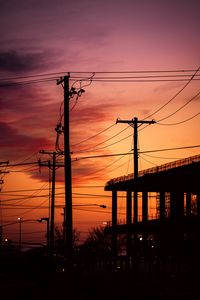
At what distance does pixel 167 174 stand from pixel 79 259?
53.5 ft

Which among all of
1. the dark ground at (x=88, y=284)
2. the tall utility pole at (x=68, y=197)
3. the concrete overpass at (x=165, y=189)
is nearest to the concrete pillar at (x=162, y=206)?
the concrete overpass at (x=165, y=189)

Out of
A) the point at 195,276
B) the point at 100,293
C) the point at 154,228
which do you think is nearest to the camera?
the point at 100,293

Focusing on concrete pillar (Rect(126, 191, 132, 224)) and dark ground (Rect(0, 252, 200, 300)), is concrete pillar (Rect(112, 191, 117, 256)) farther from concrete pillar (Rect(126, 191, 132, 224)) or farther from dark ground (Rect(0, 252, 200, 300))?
dark ground (Rect(0, 252, 200, 300))

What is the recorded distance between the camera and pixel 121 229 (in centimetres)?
7725

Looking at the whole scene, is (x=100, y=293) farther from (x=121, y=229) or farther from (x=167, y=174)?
(x=121, y=229)

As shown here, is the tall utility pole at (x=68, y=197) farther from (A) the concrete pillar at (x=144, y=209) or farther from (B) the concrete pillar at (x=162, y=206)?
(B) the concrete pillar at (x=162, y=206)

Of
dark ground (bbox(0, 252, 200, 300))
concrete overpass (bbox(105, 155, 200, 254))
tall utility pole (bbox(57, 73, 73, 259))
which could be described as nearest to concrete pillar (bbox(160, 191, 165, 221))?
concrete overpass (bbox(105, 155, 200, 254))

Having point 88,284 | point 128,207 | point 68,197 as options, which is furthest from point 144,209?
point 68,197

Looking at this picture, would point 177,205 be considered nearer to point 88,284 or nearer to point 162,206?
point 162,206

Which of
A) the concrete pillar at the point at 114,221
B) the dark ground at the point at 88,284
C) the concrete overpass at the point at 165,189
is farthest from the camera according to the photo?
the concrete pillar at the point at 114,221

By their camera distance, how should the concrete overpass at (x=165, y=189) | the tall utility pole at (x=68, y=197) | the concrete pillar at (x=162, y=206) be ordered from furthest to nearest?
the concrete pillar at (x=162, y=206)
the concrete overpass at (x=165, y=189)
the tall utility pole at (x=68, y=197)

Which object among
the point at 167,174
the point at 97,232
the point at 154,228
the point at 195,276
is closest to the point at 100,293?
the point at 195,276

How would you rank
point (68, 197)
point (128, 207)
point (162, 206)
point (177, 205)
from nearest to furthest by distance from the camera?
point (68, 197) → point (177, 205) → point (162, 206) → point (128, 207)

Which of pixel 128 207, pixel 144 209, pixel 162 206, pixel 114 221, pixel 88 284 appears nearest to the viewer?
pixel 88 284
